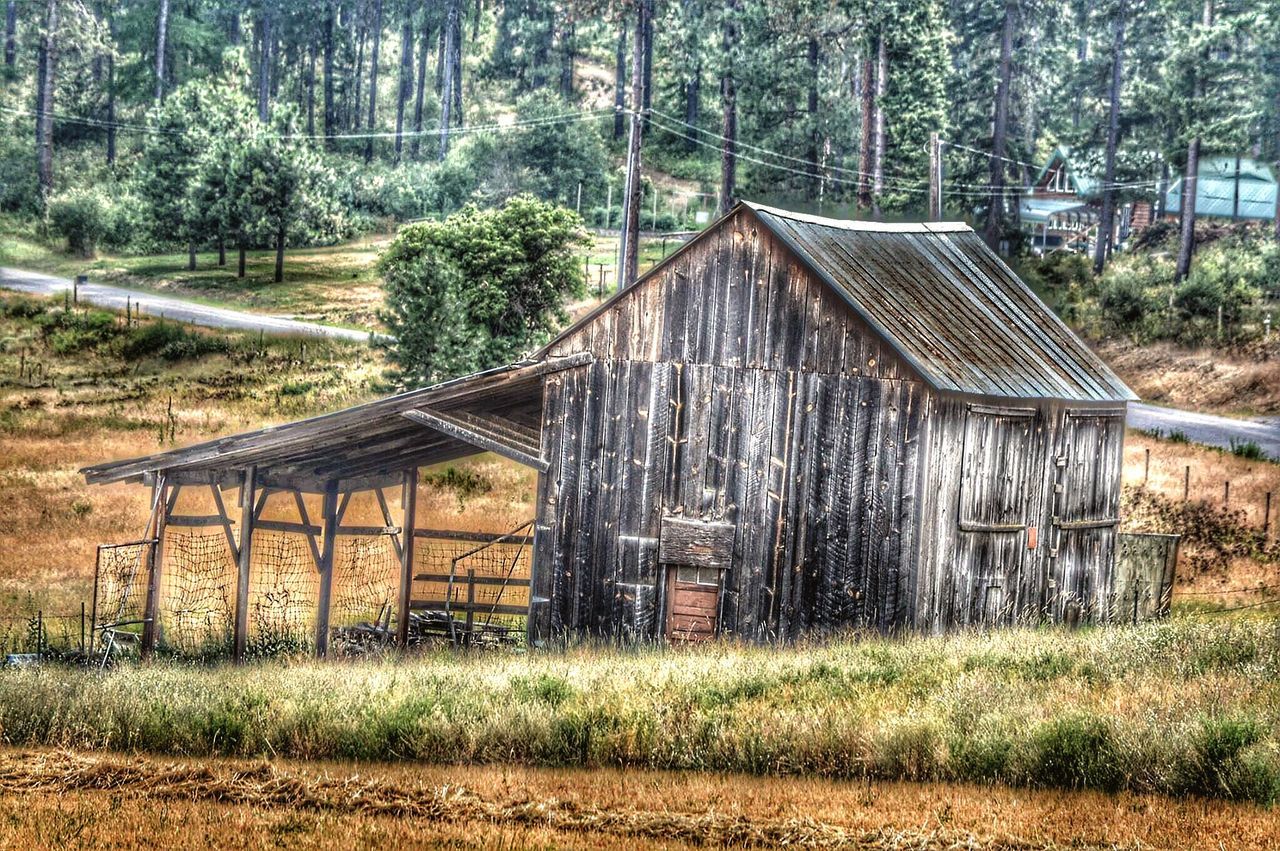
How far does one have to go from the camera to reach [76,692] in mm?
17719

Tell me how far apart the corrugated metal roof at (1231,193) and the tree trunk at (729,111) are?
2224cm

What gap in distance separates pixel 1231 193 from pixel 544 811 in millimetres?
69123

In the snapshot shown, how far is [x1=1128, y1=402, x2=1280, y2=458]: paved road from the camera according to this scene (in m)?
45.3

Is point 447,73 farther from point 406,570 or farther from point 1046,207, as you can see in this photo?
point 406,570

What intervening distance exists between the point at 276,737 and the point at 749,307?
10327mm

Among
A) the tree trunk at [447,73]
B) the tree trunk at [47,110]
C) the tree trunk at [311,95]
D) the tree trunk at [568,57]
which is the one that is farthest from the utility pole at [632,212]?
the tree trunk at [311,95]

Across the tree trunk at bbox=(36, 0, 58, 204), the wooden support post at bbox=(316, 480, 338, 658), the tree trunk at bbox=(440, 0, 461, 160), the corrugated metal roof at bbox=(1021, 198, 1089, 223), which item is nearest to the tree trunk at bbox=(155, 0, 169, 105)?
the tree trunk at bbox=(36, 0, 58, 204)

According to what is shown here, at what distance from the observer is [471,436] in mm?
23078

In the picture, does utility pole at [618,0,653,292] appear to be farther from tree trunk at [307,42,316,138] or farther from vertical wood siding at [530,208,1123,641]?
tree trunk at [307,42,316,138]

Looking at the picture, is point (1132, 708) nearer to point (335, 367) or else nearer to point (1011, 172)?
point (335, 367)

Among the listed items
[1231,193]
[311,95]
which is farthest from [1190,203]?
[311,95]

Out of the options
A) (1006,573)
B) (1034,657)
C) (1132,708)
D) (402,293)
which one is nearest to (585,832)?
(1132,708)

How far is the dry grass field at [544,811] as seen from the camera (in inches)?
532

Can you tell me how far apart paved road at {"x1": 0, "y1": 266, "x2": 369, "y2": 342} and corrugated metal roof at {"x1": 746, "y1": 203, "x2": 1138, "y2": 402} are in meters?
31.7
